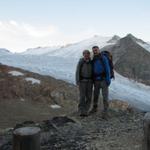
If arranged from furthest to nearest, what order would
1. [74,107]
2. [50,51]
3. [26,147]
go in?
[50,51] < [74,107] < [26,147]

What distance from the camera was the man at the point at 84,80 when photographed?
1239 centimetres

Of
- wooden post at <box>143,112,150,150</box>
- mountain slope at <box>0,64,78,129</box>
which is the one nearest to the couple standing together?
mountain slope at <box>0,64,78,129</box>

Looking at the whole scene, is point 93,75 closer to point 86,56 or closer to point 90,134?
point 86,56

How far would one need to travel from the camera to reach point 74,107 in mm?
21094

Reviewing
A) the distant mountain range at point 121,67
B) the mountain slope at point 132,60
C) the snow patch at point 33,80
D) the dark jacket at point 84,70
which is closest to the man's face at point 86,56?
the dark jacket at point 84,70

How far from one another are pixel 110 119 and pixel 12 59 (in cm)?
2346

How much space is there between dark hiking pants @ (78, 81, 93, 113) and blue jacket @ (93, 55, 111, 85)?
45 cm

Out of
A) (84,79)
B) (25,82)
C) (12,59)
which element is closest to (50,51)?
(12,59)

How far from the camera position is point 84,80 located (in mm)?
12656

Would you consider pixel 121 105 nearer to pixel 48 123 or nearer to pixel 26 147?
pixel 48 123

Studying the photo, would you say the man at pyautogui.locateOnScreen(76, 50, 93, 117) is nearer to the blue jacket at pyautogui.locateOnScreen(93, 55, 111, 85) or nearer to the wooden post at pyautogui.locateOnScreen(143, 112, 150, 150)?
the blue jacket at pyautogui.locateOnScreen(93, 55, 111, 85)

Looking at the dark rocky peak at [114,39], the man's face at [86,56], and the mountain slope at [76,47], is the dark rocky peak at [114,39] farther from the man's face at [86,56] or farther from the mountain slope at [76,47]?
the man's face at [86,56]

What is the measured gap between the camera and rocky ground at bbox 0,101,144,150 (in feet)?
30.3

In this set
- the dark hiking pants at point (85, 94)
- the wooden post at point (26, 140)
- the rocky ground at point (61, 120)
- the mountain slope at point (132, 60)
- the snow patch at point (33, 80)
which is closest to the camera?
the wooden post at point (26, 140)
